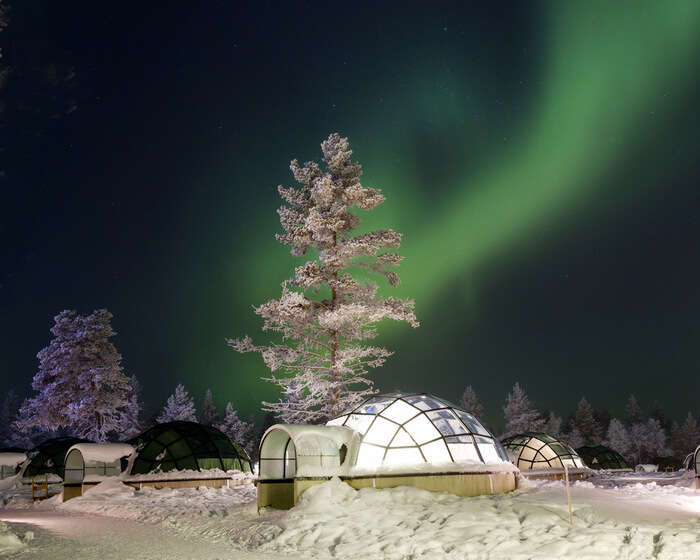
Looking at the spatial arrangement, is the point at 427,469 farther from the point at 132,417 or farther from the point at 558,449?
the point at 132,417

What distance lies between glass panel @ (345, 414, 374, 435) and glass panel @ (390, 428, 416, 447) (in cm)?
95

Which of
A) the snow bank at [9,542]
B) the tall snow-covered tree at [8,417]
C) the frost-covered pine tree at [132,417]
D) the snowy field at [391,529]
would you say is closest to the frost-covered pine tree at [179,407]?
the frost-covered pine tree at [132,417]

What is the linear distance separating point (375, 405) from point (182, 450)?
37.3 ft

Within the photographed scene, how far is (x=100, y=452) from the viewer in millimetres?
22422

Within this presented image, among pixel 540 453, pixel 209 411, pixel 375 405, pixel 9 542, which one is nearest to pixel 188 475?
pixel 375 405

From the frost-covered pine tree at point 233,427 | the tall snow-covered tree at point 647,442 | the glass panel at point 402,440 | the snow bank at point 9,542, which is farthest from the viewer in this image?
the tall snow-covered tree at point 647,442

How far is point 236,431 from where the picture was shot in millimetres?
64625

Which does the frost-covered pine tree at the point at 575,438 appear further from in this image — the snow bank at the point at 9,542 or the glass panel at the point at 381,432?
the snow bank at the point at 9,542

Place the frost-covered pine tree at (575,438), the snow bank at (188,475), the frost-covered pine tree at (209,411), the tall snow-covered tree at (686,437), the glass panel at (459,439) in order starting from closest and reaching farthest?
the glass panel at (459,439)
the snow bank at (188,475)
the frost-covered pine tree at (209,411)
the frost-covered pine tree at (575,438)
the tall snow-covered tree at (686,437)

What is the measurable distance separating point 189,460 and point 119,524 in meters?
10.5

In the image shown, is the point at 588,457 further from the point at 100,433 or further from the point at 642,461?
the point at 100,433

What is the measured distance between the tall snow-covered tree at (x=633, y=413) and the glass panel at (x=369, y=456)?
277 feet

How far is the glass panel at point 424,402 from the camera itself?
Result: 16094mm

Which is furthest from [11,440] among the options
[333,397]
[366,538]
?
[366,538]
